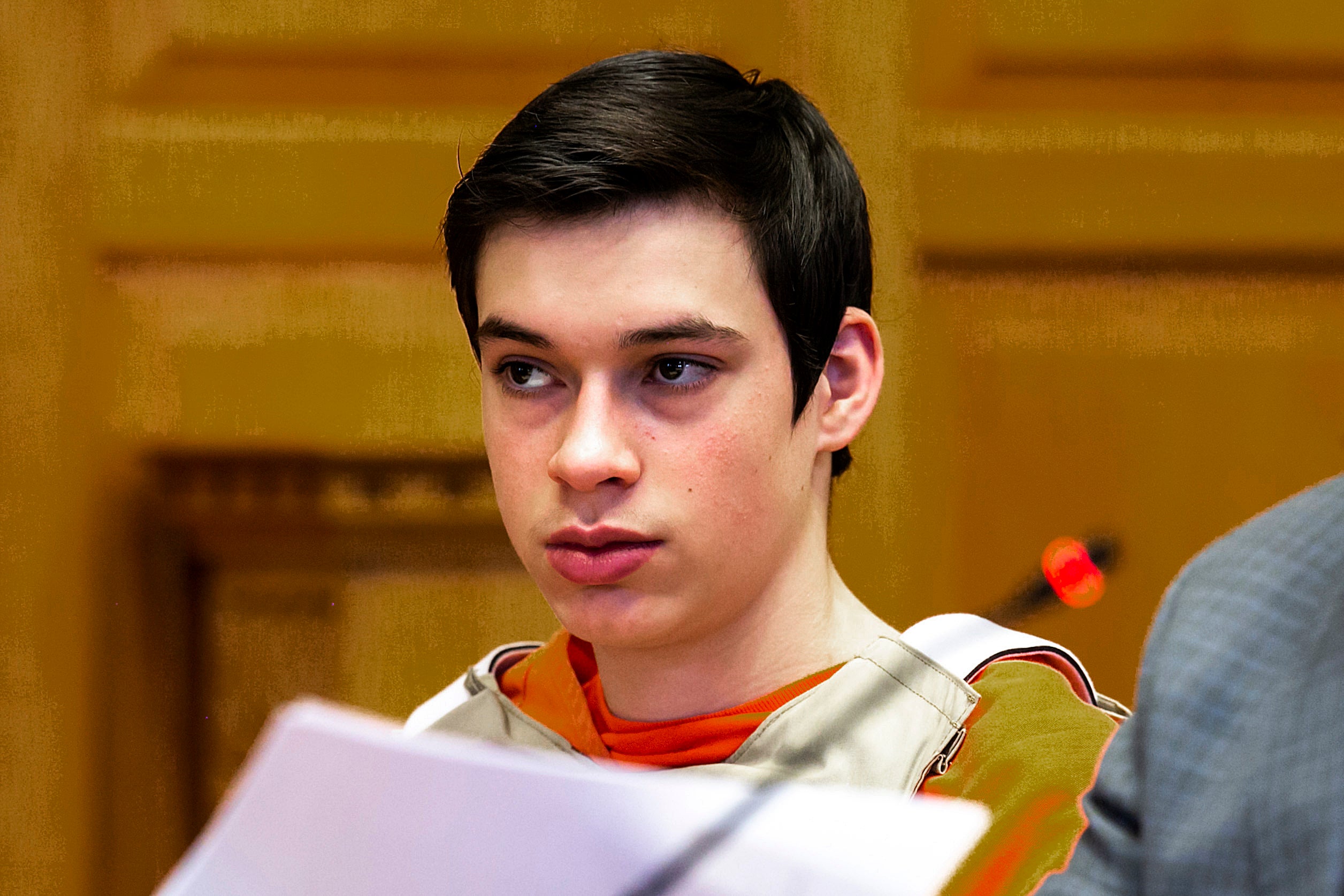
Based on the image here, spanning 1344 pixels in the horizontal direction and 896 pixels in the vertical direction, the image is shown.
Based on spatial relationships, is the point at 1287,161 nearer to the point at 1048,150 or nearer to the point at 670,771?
the point at 1048,150

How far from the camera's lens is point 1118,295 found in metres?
1.20

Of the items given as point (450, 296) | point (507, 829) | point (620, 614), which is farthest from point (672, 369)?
point (450, 296)

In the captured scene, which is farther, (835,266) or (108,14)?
(108,14)

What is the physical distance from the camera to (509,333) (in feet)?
2.35

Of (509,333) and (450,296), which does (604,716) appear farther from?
(450,296)

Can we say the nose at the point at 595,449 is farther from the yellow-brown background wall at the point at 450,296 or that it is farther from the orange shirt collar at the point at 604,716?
the yellow-brown background wall at the point at 450,296

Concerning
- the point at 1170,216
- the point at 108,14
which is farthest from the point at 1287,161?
the point at 108,14

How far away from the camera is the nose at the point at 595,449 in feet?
2.21

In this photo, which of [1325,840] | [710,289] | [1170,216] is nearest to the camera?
[1325,840]

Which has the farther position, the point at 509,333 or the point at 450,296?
the point at 450,296

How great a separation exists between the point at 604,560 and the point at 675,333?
0.12m

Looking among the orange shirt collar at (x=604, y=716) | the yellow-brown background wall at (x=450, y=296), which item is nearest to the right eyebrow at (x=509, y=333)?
the orange shirt collar at (x=604, y=716)

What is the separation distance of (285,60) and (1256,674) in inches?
41.2

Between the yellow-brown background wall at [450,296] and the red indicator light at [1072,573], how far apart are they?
499 mm
